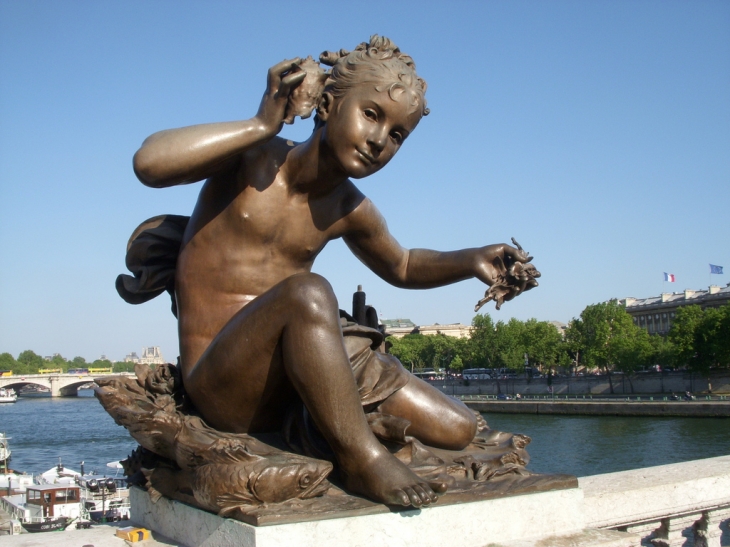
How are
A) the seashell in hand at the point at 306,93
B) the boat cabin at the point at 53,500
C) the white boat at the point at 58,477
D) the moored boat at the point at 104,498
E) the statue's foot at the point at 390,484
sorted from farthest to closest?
the white boat at the point at 58,477 < the boat cabin at the point at 53,500 < the moored boat at the point at 104,498 < the seashell in hand at the point at 306,93 < the statue's foot at the point at 390,484

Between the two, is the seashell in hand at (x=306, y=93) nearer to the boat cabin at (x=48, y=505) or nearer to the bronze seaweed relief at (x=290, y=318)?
the bronze seaweed relief at (x=290, y=318)

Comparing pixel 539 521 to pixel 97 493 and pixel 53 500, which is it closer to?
pixel 53 500

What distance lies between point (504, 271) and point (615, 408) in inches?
1512

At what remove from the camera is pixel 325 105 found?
338 centimetres

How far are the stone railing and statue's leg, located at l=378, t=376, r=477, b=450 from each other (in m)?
0.70

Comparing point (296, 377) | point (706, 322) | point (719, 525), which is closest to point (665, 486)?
point (719, 525)

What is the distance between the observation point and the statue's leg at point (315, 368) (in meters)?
2.86

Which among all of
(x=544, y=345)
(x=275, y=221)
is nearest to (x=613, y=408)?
(x=544, y=345)

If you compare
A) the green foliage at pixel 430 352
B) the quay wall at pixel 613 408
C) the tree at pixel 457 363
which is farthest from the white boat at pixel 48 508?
the green foliage at pixel 430 352

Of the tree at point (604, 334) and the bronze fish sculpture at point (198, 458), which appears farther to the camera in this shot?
the tree at point (604, 334)

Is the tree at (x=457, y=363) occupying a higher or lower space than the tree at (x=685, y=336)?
lower

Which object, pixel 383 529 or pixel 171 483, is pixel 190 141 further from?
pixel 383 529

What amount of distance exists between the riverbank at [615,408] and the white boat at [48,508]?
17.4 m

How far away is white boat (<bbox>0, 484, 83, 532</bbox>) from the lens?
1977 centimetres
